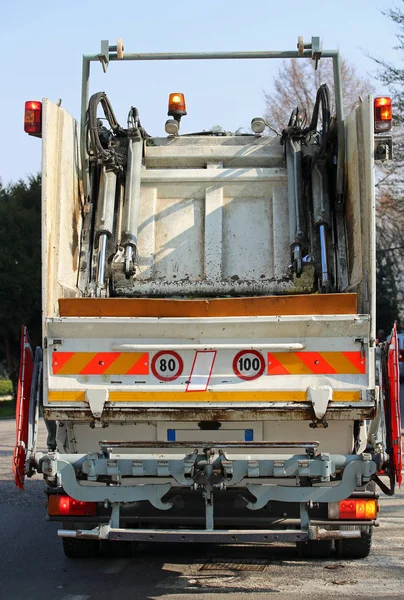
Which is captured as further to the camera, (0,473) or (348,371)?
(0,473)

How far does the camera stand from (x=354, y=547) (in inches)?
243

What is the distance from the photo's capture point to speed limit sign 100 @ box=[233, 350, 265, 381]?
537cm

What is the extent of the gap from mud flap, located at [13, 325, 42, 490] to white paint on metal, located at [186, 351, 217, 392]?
91cm

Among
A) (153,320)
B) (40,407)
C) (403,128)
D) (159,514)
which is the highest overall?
(403,128)

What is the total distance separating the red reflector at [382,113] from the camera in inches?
234

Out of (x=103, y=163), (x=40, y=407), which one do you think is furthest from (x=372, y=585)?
(x=103, y=163)

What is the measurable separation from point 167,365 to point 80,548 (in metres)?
1.63

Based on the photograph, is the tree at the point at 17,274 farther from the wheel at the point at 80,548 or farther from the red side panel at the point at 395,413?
the red side panel at the point at 395,413

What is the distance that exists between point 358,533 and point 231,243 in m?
2.31

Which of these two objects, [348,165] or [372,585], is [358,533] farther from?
[348,165]

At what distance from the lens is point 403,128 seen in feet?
85.0

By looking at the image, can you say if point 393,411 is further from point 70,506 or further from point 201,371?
point 70,506

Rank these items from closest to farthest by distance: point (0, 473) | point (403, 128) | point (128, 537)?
1. point (128, 537)
2. point (0, 473)
3. point (403, 128)

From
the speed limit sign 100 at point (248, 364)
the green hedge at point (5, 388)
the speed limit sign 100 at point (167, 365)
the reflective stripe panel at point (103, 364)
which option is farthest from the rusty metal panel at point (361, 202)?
the green hedge at point (5, 388)
